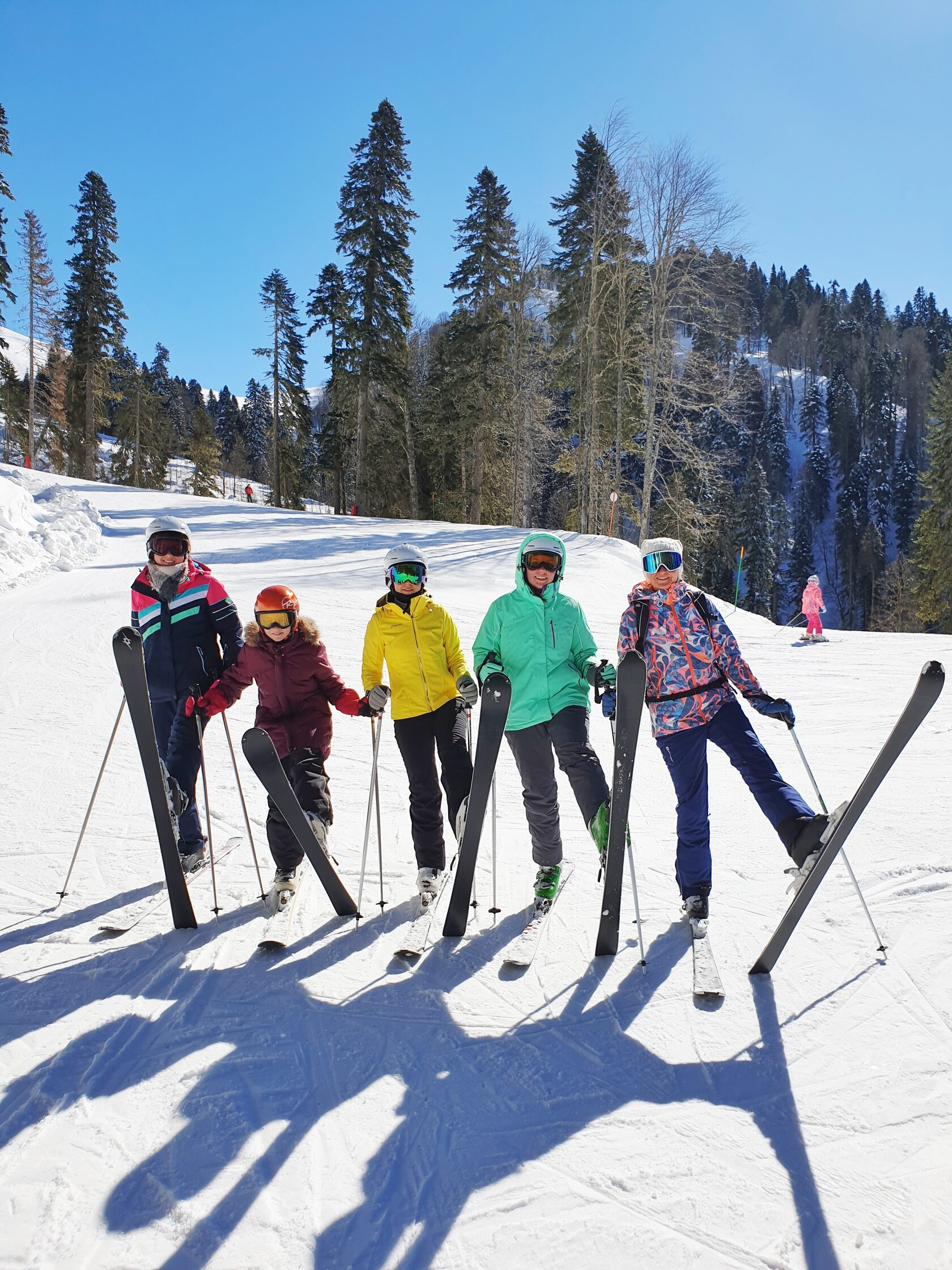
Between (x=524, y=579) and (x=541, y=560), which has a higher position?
(x=541, y=560)

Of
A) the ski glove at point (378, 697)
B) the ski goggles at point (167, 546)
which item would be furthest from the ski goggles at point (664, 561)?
the ski goggles at point (167, 546)

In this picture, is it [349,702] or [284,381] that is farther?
[284,381]

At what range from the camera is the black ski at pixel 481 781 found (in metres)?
3.07

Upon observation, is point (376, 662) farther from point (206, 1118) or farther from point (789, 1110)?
point (789, 1110)

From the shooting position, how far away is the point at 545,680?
138 inches

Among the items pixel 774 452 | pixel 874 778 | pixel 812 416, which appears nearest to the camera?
pixel 874 778

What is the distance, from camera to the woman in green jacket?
11.4 feet

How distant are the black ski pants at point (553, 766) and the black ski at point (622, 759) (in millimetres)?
325

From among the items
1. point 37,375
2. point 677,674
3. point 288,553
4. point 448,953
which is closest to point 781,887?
point 677,674

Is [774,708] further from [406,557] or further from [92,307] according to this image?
[92,307]

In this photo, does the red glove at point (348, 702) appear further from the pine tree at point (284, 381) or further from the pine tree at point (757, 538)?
the pine tree at point (757, 538)

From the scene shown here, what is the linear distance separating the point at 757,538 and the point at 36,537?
2046 inches

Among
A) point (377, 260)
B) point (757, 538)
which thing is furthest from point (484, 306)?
point (757, 538)

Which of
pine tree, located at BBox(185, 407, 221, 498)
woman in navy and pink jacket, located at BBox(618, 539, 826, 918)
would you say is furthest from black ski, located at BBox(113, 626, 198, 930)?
pine tree, located at BBox(185, 407, 221, 498)
